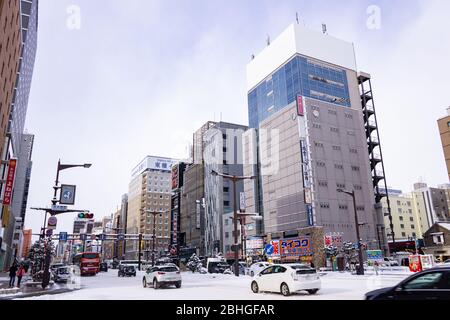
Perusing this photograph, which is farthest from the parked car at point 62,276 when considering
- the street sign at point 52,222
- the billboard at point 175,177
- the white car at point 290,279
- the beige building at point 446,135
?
the billboard at point 175,177

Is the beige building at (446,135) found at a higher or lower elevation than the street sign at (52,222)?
higher

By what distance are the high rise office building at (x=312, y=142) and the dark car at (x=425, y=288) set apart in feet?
179

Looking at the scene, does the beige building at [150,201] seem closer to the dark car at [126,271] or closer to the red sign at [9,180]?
the red sign at [9,180]

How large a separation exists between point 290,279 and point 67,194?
55.1ft

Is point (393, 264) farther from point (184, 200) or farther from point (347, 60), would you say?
point (184, 200)

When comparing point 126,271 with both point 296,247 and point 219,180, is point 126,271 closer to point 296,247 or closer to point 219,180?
point 296,247

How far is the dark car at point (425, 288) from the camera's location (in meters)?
6.94

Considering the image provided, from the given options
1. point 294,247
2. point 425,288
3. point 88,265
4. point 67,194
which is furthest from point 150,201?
point 425,288

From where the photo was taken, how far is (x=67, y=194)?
78.4 ft

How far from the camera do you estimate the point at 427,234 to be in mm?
64062

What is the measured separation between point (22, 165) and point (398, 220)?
117036 millimetres

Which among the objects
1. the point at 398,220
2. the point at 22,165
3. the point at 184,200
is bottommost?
the point at 398,220

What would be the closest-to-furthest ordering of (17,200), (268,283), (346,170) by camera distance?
(268,283), (346,170), (17,200)
